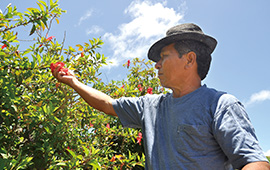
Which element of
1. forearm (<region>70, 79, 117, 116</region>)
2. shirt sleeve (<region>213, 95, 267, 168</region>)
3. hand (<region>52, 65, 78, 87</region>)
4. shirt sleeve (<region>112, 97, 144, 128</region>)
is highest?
hand (<region>52, 65, 78, 87</region>)

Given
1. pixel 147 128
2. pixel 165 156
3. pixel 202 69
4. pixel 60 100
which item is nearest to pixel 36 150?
pixel 60 100

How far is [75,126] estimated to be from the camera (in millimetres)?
2807

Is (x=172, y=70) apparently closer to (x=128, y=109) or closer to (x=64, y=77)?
(x=128, y=109)

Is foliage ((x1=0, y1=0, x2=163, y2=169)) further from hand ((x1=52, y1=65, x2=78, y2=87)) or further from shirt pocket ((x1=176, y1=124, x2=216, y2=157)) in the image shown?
shirt pocket ((x1=176, y1=124, x2=216, y2=157))

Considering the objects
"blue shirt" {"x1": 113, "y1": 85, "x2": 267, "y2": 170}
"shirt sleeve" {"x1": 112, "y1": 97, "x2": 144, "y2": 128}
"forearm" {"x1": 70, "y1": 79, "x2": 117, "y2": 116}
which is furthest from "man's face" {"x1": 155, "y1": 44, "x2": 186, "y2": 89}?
"forearm" {"x1": 70, "y1": 79, "x2": 117, "y2": 116}

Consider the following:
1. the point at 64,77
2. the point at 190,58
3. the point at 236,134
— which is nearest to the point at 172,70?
the point at 190,58

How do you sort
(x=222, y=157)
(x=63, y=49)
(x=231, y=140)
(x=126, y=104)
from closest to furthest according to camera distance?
(x=231, y=140) → (x=222, y=157) → (x=126, y=104) → (x=63, y=49)

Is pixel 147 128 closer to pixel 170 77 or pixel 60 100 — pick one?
pixel 170 77

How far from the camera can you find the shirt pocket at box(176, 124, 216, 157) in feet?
4.71

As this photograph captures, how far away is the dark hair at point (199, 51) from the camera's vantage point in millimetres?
1755

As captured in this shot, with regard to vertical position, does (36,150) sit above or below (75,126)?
below

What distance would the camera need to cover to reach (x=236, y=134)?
133 centimetres

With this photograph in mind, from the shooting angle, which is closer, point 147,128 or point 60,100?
point 147,128

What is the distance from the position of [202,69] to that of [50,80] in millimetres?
1385
